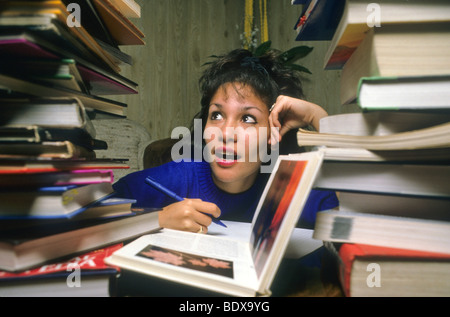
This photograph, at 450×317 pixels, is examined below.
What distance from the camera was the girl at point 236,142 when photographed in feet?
2.96

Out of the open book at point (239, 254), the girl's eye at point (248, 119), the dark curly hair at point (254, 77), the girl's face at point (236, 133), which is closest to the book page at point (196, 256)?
the open book at point (239, 254)

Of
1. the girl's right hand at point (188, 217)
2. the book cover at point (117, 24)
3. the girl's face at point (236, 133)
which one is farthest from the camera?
the girl's face at point (236, 133)

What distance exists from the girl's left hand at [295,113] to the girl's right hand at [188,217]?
29 cm

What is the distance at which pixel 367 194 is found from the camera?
19.7 inches

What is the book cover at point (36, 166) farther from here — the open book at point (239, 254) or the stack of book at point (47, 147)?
the open book at point (239, 254)

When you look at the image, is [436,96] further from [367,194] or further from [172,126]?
[172,126]

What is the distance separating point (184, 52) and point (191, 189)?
239 centimetres

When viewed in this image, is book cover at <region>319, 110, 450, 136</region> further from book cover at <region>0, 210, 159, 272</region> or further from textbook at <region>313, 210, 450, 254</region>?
book cover at <region>0, 210, 159, 272</region>

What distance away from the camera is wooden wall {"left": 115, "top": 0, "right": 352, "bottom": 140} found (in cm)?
299

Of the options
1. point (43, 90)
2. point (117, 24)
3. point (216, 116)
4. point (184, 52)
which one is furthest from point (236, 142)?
point (184, 52)

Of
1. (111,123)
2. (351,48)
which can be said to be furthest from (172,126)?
(351,48)

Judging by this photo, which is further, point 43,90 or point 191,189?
point 191,189

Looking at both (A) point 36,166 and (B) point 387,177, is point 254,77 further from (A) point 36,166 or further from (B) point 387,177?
(A) point 36,166

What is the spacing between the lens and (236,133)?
3.29ft
